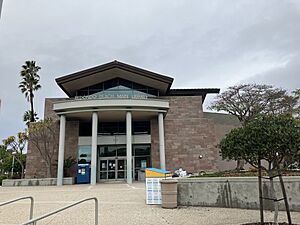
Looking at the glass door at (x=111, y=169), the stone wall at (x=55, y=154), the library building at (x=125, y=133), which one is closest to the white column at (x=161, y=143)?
the library building at (x=125, y=133)

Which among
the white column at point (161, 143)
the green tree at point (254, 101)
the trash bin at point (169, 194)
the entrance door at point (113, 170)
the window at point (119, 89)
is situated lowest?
the trash bin at point (169, 194)

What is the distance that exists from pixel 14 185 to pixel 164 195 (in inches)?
654

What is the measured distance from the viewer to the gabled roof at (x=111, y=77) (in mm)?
26141

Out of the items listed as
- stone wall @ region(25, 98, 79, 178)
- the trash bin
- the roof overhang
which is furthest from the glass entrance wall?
the trash bin

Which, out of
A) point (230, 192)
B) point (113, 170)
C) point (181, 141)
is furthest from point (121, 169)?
point (230, 192)

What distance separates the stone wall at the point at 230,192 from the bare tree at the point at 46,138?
1845 cm

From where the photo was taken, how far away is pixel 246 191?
28.8 feet

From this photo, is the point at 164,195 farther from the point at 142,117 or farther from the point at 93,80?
the point at 93,80

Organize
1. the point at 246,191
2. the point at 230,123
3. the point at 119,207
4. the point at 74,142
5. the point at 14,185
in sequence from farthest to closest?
the point at 230,123 → the point at 74,142 → the point at 14,185 → the point at 119,207 → the point at 246,191

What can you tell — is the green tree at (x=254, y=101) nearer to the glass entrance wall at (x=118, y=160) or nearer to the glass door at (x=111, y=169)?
the glass entrance wall at (x=118, y=160)

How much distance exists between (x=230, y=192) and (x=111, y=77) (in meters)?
21.1

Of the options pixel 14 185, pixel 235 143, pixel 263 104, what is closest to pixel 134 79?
pixel 263 104

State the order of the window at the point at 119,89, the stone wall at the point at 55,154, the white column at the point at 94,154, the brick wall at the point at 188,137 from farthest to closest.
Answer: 1. the window at the point at 119,89
2. the brick wall at the point at 188,137
3. the stone wall at the point at 55,154
4. the white column at the point at 94,154

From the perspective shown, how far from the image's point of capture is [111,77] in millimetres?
27953
